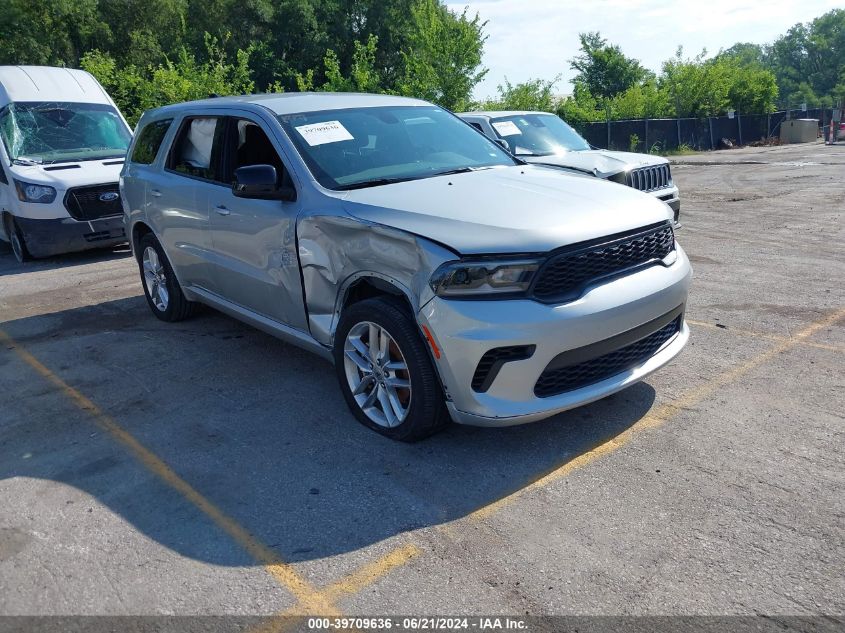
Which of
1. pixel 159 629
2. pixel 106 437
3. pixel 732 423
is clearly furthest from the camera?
pixel 106 437

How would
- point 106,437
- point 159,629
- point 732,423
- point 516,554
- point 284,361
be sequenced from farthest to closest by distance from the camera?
point 284,361 → point 106,437 → point 732,423 → point 516,554 → point 159,629

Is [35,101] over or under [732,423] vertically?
over

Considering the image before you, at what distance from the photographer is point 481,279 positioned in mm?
3635

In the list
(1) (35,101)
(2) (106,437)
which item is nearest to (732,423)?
(2) (106,437)

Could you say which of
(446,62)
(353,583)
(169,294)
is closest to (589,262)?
(353,583)

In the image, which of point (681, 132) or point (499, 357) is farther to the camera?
point (681, 132)

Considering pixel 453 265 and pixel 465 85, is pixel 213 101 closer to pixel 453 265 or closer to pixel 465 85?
pixel 453 265

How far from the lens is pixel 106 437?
4.48 metres

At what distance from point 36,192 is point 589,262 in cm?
864

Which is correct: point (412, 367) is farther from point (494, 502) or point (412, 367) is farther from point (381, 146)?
point (381, 146)

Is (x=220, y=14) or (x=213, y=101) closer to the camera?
(x=213, y=101)

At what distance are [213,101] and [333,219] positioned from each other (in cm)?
222

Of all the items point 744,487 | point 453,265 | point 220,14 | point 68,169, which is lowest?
point 744,487

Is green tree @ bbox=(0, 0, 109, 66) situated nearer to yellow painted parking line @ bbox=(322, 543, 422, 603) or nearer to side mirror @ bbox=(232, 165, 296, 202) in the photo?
side mirror @ bbox=(232, 165, 296, 202)
